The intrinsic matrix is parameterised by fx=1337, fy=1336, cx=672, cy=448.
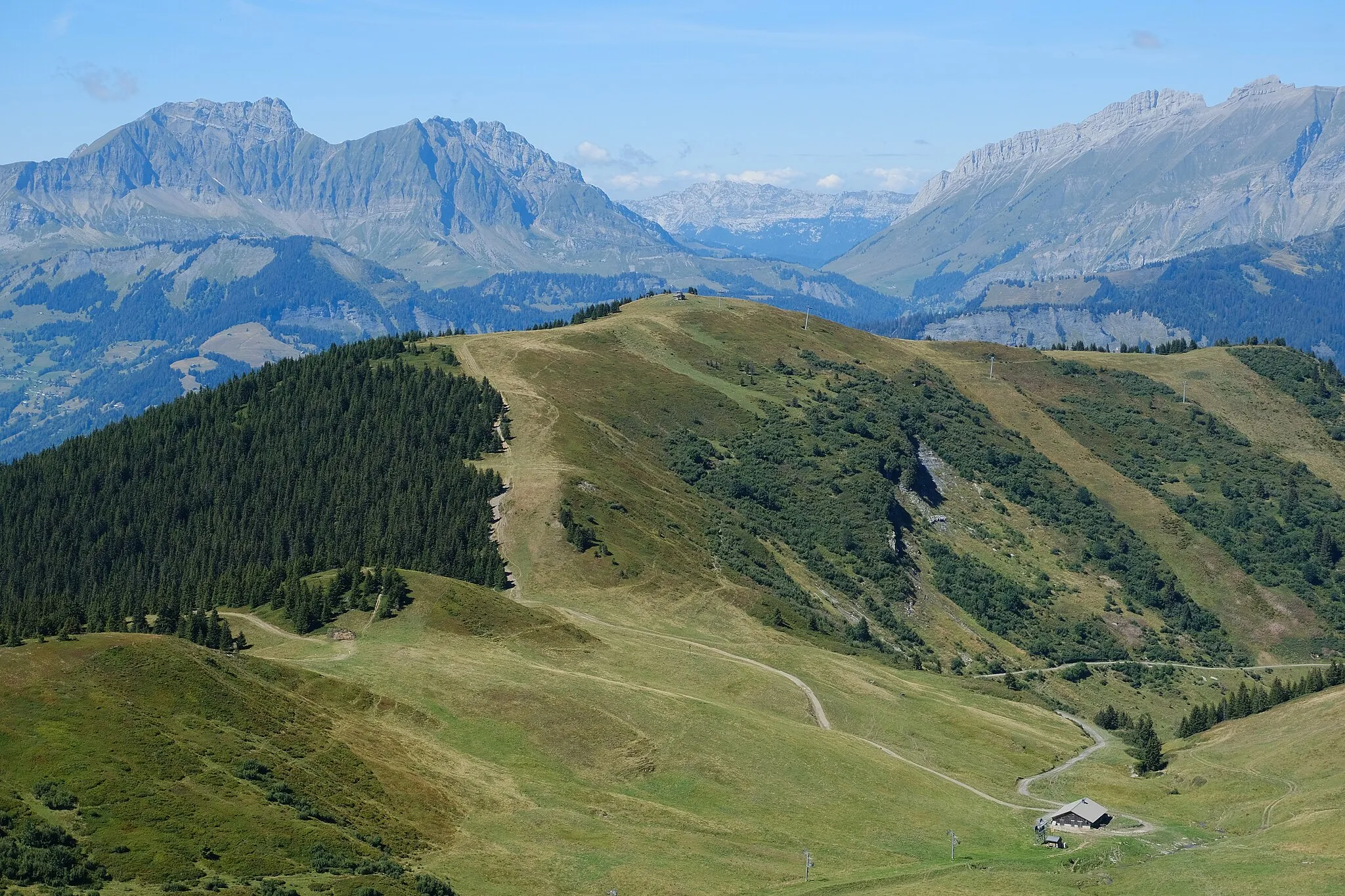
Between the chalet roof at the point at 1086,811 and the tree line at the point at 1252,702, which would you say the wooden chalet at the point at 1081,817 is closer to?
the chalet roof at the point at 1086,811

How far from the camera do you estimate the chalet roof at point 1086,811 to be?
124m

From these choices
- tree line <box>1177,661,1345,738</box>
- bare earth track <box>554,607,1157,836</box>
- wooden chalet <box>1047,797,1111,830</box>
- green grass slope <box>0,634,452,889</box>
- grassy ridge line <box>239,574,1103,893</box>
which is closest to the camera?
green grass slope <box>0,634,452,889</box>

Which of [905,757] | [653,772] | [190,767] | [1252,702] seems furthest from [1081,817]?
[190,767]

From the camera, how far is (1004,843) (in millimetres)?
120500

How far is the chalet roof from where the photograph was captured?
123562 mm

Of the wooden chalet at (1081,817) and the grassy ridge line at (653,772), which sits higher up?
the grassy ridge line at (653,772)

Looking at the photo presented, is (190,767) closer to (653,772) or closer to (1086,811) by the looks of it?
(653,772)

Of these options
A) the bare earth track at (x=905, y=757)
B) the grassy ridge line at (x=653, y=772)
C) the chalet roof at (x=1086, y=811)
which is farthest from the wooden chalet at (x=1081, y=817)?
the grassy ridge line at (x=653, y=772)

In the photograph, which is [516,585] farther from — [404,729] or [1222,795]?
[1222,795]

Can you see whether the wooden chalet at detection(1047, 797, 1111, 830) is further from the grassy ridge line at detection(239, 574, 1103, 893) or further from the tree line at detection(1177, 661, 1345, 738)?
the tree line at detection(1177, 661, 1345, 738)

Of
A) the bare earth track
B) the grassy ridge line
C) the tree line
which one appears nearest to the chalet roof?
the bare earth track

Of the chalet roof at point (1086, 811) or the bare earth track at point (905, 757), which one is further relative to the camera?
the bare earth track at point (905, 757)

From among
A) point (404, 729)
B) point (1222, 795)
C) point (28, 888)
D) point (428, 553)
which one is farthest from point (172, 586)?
point (1222, 795)

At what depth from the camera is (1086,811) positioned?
12438 centimetres
